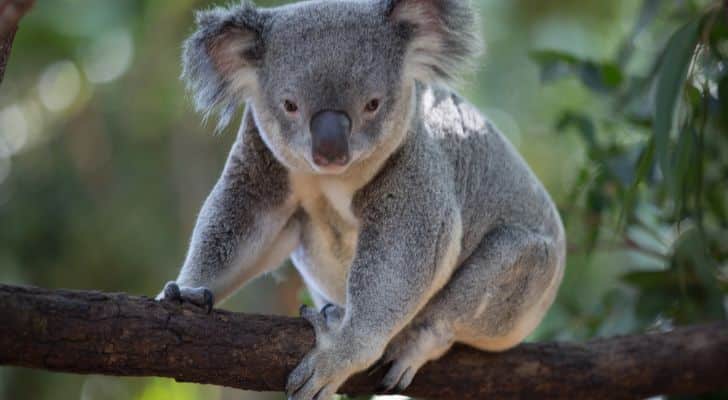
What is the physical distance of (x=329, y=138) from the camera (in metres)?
3.09

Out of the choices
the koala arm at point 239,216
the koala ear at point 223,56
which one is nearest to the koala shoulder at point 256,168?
the koala arm at point 239,216

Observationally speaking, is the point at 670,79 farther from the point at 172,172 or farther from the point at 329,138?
the point at 172,172

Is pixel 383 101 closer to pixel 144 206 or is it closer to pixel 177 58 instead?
pixel 177 58

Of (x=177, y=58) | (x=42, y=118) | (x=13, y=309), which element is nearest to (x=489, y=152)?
(x=13, y=309)

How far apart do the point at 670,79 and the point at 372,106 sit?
153 cm

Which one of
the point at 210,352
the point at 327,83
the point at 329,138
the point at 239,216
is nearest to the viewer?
the point at 210,352

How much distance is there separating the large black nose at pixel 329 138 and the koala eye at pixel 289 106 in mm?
144

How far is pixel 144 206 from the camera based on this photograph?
9867mm

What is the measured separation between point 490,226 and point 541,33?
1055 centimetres

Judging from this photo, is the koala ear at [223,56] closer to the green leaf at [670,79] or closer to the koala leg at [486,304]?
the koala leg at [486,304]

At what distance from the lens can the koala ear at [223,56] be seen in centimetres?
347

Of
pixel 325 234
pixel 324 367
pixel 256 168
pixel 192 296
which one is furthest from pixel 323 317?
pixel 256 168

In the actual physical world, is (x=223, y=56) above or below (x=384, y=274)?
above

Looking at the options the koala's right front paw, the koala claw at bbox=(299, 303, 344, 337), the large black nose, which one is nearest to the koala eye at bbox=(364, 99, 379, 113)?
the large black nose
